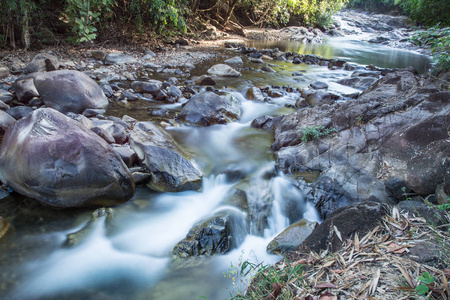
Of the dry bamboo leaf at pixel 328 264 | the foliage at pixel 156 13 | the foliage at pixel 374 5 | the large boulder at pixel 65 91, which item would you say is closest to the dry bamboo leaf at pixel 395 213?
the dry bamboo leaf at pixel 328 264

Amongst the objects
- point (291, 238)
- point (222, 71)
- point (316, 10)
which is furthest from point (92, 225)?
point (316, 10)

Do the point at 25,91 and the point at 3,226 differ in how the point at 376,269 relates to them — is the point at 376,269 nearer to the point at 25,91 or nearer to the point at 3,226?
the point at 3,226

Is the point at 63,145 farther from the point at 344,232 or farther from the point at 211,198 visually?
the point at 344,232

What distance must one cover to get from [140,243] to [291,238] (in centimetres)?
194

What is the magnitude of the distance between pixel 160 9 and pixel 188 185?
10017 millimetres

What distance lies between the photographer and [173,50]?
13.8 meters

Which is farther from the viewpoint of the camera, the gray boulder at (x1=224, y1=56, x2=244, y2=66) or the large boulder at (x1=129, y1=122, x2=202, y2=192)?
the gray boulder at (x1=224, y1=56, x2=244, y2=66)

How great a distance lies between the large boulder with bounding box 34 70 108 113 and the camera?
6410 millimetres

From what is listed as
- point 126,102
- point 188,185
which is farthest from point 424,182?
point 126,102

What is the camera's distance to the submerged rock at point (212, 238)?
11.7 feet

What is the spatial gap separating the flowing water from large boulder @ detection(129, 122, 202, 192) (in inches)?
5.5

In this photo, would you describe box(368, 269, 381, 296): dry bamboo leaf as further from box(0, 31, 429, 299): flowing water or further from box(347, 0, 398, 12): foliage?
box(347, 0, 398, 12): foliage

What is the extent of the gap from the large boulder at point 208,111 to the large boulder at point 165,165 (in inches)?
72.0

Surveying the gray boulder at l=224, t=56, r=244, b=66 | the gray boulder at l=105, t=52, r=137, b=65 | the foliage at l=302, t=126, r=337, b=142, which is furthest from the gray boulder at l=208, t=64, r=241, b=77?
the foliage at l=302, t=126, r=337, b=142
